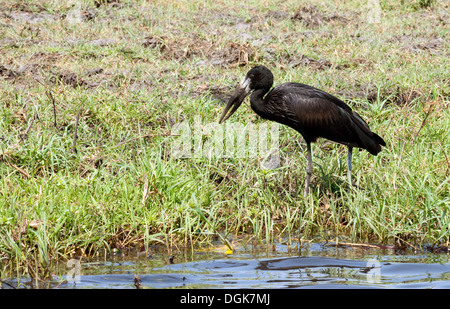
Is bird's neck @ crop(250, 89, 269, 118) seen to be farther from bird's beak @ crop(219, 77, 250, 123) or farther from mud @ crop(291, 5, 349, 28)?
mud @ crop(291, 5, 349, 28)

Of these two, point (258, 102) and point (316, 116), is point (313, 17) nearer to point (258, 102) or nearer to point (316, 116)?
point (258, 102)

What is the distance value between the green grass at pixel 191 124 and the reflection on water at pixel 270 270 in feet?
0.88

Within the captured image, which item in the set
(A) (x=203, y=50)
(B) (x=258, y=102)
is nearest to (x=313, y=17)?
(A) (x=203, y=50)

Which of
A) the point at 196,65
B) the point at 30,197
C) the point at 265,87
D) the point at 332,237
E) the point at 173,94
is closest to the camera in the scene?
the point at 30,197

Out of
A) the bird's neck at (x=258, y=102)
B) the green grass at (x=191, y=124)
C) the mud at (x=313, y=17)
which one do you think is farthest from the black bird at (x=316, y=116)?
the mud at (x=313, y=17)

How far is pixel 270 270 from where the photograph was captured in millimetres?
4930

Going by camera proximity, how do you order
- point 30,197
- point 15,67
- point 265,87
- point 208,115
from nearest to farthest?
point 30,197, point 265,87, point 208,115, point 15,67

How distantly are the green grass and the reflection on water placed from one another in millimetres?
267

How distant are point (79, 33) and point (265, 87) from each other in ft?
17.7

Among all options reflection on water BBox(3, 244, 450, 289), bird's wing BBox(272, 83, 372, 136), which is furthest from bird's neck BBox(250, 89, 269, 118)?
reflection on water BBox(3, 244, 450, 289)
